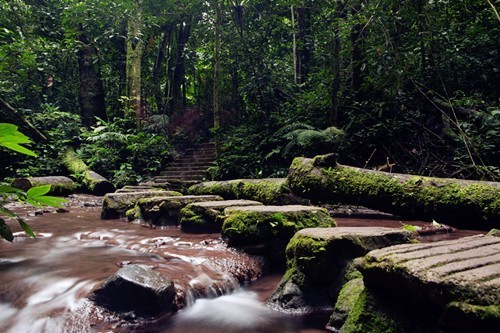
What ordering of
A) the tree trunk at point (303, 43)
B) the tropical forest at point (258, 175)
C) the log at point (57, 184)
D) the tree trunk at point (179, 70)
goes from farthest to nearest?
the tree trunk at point (179, 70), the tree trunk at point (303, 43), the log at point (57, 184), the tropical forest at point (258, 175)

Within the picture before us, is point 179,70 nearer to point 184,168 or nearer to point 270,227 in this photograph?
point 184,168

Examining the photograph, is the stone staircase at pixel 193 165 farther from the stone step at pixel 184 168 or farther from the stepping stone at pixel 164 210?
the stepping stone at pixel 164 210

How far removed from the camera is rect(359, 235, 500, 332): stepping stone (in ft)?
4.51

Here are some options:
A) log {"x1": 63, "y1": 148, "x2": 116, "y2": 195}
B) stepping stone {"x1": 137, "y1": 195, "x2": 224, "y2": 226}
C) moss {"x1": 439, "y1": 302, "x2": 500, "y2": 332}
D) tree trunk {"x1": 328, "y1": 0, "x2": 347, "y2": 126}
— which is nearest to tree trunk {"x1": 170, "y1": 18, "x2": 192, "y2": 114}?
log {"x1": 63, "y1": 148, "x2": 116, "y2": 195}

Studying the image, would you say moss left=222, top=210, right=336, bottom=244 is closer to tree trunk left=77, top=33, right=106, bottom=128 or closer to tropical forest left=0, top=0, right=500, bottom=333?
tropical forest left=0, top=0, right=500, bottom=333

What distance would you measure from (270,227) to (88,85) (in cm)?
1383

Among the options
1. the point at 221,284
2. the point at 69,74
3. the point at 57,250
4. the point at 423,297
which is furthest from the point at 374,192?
the point at 69,74

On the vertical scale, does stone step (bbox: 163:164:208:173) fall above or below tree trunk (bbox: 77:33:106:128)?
below

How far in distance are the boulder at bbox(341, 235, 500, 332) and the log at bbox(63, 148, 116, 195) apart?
9.70m

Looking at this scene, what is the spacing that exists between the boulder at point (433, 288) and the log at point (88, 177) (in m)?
9.70

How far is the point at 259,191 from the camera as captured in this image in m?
6.54

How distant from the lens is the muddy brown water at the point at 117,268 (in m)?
2.33

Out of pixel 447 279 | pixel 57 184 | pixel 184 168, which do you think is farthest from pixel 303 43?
pixel 447 279

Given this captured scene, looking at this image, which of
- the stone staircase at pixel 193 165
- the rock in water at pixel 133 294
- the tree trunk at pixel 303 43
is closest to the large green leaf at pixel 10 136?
the rock in water at pixel 133 294
